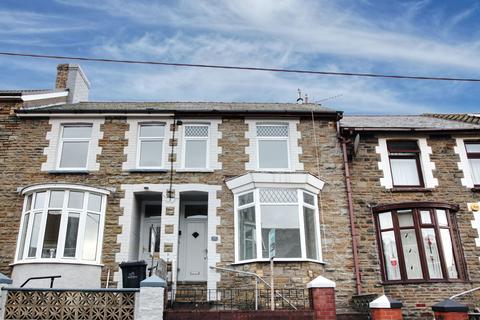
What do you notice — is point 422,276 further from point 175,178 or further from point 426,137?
point 175,178

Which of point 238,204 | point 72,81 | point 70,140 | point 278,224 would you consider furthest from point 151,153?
point 72,81

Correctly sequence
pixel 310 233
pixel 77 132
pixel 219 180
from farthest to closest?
pixel 77 132, pixel 219 180, pixel 310 233

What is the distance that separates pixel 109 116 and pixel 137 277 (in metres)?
6.40

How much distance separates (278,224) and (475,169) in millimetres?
7189

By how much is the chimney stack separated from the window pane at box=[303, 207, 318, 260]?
10.8 metres

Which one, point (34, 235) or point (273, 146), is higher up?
point (273, 146)

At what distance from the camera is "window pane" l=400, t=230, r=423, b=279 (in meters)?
13.4

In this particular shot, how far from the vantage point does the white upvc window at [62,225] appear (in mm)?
12891

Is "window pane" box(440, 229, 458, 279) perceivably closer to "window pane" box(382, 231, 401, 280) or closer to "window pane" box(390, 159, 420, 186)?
"window pane" box(382, 231, 401, 280)

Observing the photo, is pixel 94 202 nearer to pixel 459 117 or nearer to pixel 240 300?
pixel 240 300

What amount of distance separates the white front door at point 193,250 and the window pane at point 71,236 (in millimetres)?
3269

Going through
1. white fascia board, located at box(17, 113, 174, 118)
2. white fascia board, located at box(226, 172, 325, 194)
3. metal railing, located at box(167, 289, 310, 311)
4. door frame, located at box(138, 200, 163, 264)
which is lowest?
metal railing, located at box(167, 289, 310, 311)

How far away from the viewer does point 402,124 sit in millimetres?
16797

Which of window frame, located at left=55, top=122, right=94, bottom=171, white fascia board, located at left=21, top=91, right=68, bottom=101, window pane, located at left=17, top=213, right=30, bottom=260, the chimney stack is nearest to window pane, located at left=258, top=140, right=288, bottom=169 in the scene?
window frame, located at left=55, top=122, right=94, bottom=171
